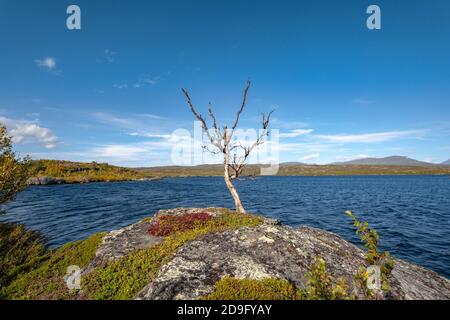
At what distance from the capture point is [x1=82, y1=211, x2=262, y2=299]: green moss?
36.7 feet

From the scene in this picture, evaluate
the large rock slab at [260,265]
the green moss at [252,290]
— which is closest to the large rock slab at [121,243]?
the large rock slab at [260,265]

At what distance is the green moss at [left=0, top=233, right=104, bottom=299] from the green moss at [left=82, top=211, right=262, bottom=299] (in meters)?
1.25

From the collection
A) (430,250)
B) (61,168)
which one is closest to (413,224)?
(430,250)

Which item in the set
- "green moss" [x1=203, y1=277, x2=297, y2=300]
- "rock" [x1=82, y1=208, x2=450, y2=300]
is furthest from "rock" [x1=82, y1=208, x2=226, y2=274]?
"green moss" [x1=203, y1=277, x2=297, y2=300]

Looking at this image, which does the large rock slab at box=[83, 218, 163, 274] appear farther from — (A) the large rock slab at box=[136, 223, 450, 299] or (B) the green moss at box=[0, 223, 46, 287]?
(B) the green moss at box=[0, 223, 46, 287]

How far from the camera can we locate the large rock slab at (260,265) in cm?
1056

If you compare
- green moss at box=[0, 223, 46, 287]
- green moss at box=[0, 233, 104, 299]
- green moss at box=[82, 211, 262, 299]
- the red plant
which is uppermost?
the red plant

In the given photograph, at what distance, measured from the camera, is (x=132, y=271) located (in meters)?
12.5

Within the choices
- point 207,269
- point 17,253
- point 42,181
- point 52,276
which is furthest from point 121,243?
point 42,181

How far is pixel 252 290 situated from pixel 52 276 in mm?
12254

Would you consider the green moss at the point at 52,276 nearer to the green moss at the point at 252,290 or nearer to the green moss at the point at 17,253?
the green moss at the point at 17,253
